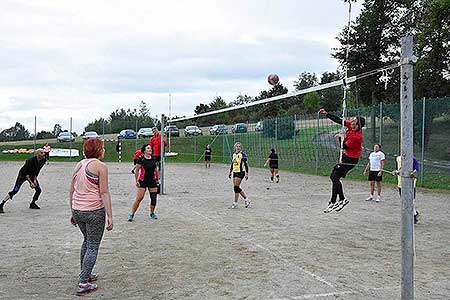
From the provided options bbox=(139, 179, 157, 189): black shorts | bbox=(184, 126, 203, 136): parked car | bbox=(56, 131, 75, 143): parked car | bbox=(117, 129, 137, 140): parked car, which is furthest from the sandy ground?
bbox=(117, 129, 137, 140): parked car

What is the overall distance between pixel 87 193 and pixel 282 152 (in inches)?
1124

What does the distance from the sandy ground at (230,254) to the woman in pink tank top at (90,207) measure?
0.31 metres

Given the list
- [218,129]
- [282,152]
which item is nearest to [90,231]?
[282,152]

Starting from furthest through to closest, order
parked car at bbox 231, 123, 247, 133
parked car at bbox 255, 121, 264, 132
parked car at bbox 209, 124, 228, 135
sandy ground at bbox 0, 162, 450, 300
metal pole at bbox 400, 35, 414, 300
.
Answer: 1. parked car at bbox 209, 124, 228, 135
2. parked car at bbox 231, 123, 247, 133
3. parked car at bbox 255, 121, 264, 132
4. sandy ground at bbox 0, 162, 450, 300
5. metal pole at bbox 400, 35, 414, 300

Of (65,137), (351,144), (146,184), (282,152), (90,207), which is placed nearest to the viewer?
(90,207)

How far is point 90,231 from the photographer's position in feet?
20.7

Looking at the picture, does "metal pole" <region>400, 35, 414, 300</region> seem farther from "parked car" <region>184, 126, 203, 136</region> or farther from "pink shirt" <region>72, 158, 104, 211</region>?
"parked car" <region>184, 126, 203, 136</region>

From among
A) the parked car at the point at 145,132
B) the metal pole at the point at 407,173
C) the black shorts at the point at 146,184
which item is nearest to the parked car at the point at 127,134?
the parked car at the point at 145,132

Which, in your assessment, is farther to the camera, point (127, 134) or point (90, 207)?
point (127, 134)

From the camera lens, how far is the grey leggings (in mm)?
6262

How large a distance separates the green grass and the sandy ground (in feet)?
29.7

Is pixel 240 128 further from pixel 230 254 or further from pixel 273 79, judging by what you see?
pixel 230 254

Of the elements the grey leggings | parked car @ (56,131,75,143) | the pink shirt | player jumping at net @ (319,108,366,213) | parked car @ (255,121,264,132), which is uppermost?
parked car @ (255,121,264,132)

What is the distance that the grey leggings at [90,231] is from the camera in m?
6.26
